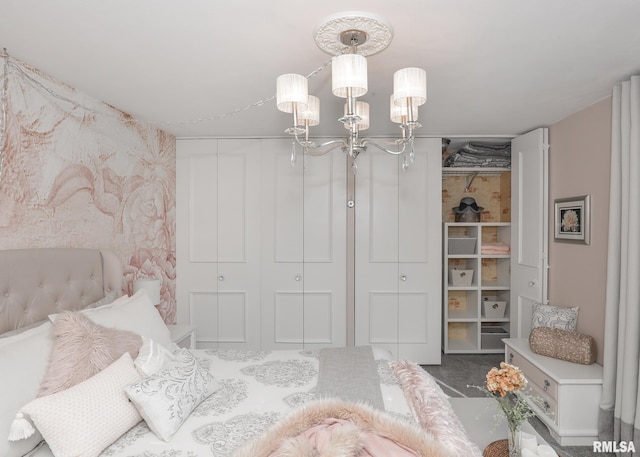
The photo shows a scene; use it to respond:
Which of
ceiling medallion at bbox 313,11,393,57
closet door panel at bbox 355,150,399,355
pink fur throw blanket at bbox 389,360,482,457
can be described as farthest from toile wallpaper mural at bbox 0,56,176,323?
pink fur throw blanket at bbox 389,360,482,457

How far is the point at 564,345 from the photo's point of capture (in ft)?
9.14

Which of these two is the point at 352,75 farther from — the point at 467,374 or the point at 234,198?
the point at 467,374

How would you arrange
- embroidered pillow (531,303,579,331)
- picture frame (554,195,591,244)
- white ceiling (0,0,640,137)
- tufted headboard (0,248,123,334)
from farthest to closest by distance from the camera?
1. embroidered pillow (531,303,579,331)
2. picture frame (554,195,591,244)
3. tufted headboard (0,248,123,334)
4. white ceiling (0,0,640,137)

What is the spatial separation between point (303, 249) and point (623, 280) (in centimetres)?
262

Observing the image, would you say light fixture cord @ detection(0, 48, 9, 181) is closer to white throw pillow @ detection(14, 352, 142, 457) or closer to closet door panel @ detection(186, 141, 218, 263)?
white throw pillow @ detection(14, 352, 142, 457)

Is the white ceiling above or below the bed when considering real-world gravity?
above

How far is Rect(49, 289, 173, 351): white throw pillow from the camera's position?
192 cm

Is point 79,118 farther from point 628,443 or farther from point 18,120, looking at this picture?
point 628,443

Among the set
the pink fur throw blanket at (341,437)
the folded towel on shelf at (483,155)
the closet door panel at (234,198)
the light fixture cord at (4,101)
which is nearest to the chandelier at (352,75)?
the pink fur throw blanket at (341,437)

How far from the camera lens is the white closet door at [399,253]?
3842 millimetres

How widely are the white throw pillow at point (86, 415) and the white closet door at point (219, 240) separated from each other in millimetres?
2349

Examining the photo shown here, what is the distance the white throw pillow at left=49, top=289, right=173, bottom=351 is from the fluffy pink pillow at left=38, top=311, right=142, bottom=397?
0.15m

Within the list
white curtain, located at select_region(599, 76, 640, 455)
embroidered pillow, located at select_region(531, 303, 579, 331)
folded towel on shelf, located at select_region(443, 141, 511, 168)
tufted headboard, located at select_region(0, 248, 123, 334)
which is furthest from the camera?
folded towel on shelf, located at select_region(443, 141, 511, 168)

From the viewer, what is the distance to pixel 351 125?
Result: 1664mm
